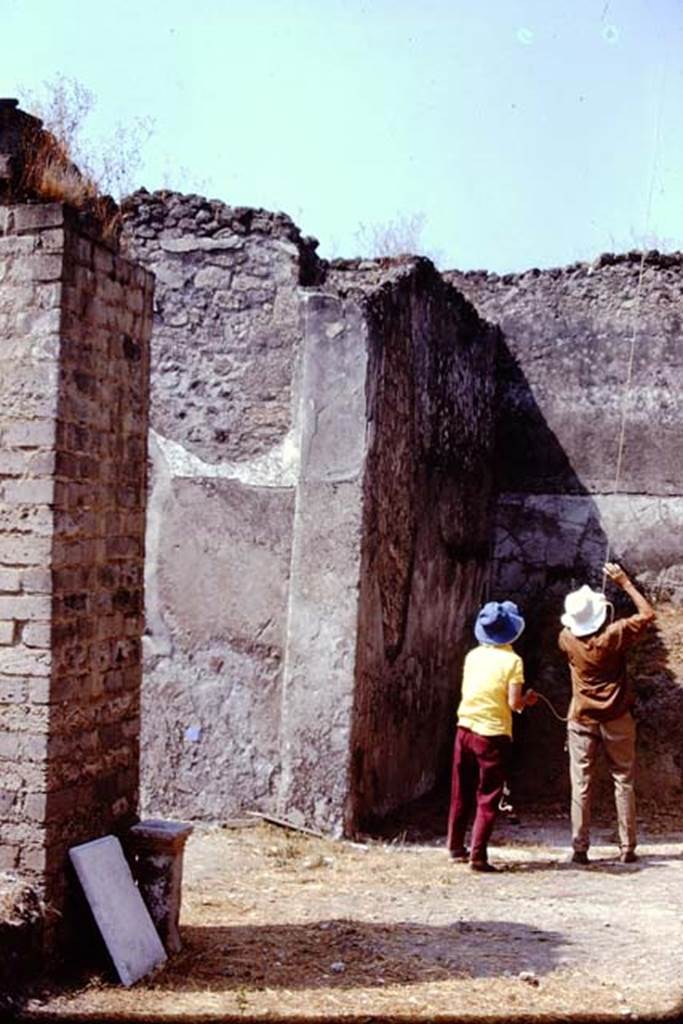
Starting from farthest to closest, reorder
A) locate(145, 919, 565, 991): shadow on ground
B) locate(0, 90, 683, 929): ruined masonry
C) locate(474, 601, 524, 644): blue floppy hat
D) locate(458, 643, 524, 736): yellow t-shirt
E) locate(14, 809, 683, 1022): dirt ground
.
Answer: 1. locate(474, 601, 524, 644): blue floppy hat
2. locate(458, 643, 524, 736): yellow t-shirt
3. locate(145, 919, 565, 991): shadow on ground
4. locate(0, 90, 683, 929): ruined masonry
5. locate(14, 809, 683, 1022): dirt ground

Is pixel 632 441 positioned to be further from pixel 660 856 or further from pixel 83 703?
pixel 83 703

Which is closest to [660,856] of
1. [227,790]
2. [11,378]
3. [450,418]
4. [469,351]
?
[227,790]

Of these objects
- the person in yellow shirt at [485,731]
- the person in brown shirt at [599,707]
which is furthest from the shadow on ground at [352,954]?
the person in brown shirt at [599,707]

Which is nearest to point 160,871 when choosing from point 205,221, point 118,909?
point 118,909

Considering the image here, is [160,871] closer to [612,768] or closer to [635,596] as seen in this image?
[612,768]

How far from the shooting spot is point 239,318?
7555 mm

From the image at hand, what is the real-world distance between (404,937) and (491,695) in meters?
1.86

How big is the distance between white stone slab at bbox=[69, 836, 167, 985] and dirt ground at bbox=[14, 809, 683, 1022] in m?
0.08

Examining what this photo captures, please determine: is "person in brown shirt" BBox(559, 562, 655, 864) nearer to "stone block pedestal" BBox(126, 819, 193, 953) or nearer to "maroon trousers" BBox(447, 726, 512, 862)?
"maroon trousers" BBox(447, 726, 512, 862)

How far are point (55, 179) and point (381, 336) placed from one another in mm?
2993

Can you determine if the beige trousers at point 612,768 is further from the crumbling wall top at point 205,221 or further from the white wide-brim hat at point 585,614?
the crumbling wall top at point 205,221

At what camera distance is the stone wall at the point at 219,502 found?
24.0 feet

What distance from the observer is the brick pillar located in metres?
4.36

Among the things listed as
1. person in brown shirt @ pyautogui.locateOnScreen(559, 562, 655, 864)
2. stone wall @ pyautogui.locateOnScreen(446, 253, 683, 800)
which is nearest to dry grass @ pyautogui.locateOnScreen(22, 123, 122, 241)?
person in brown shirt @ pyautogui.locateOnScreen(559, 562, 655, 864)
